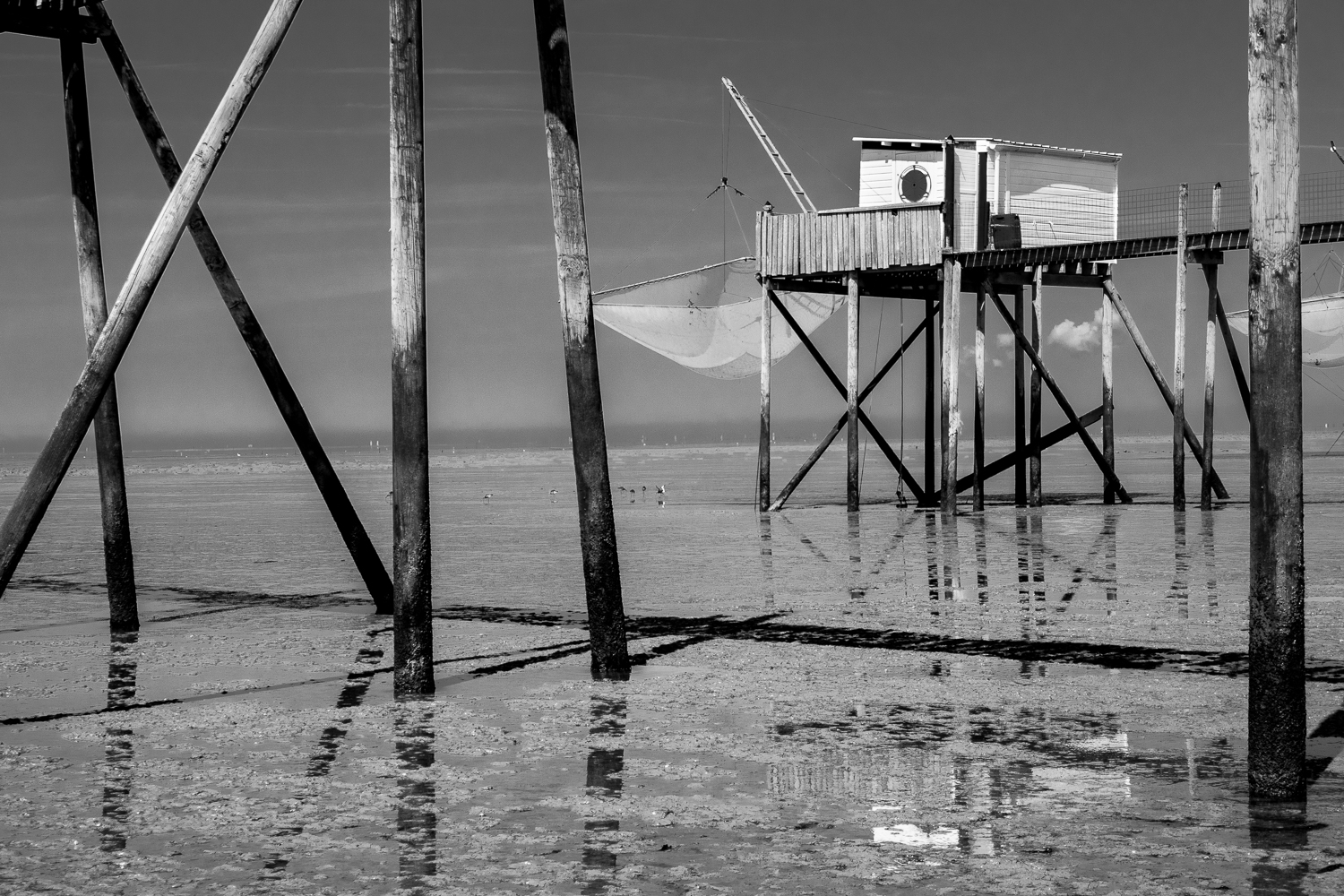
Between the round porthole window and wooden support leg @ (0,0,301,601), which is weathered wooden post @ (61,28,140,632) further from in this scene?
the round porthole window

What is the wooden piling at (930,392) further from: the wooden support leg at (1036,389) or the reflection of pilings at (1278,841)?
the reflection of pilings at (1278,841)

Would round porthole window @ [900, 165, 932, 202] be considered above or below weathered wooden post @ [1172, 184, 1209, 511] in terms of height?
above

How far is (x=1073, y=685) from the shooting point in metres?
8.99

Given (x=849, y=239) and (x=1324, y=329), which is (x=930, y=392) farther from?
(x=1324, y=329)

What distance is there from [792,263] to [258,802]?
22.2 meters

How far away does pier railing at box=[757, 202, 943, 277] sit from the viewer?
26.4 m

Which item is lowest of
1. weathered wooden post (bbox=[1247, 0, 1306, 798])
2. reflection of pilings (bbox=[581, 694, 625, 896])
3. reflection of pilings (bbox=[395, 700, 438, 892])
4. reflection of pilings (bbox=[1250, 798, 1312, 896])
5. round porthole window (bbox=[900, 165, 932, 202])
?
reflection of pilings (bbox=[395, 700, 438, 892])

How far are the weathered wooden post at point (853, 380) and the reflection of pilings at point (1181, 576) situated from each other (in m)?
6.79

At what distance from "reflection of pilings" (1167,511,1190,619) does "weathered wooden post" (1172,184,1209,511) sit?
3.99 m

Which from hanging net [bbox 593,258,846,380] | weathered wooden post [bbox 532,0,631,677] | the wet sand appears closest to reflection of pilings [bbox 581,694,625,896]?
the wet sand

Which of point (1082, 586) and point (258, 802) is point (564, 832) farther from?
point (1082, 586)

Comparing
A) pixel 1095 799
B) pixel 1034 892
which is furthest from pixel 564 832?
pixel 1095 799

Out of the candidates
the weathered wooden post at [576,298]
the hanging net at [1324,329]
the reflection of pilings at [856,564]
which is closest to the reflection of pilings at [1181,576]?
the reflection of pilings at [856,564]

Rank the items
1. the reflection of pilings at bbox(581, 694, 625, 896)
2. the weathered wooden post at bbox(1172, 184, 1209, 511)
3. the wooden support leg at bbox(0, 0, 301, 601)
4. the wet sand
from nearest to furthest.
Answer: the reflection of pilings at bbox(581, 694, 625, 896), the wet sand, the wooden support leg at bbox(0, 0, 301, 601), the weathered wooden post at bbox(1172, 184, 1209, 511)
